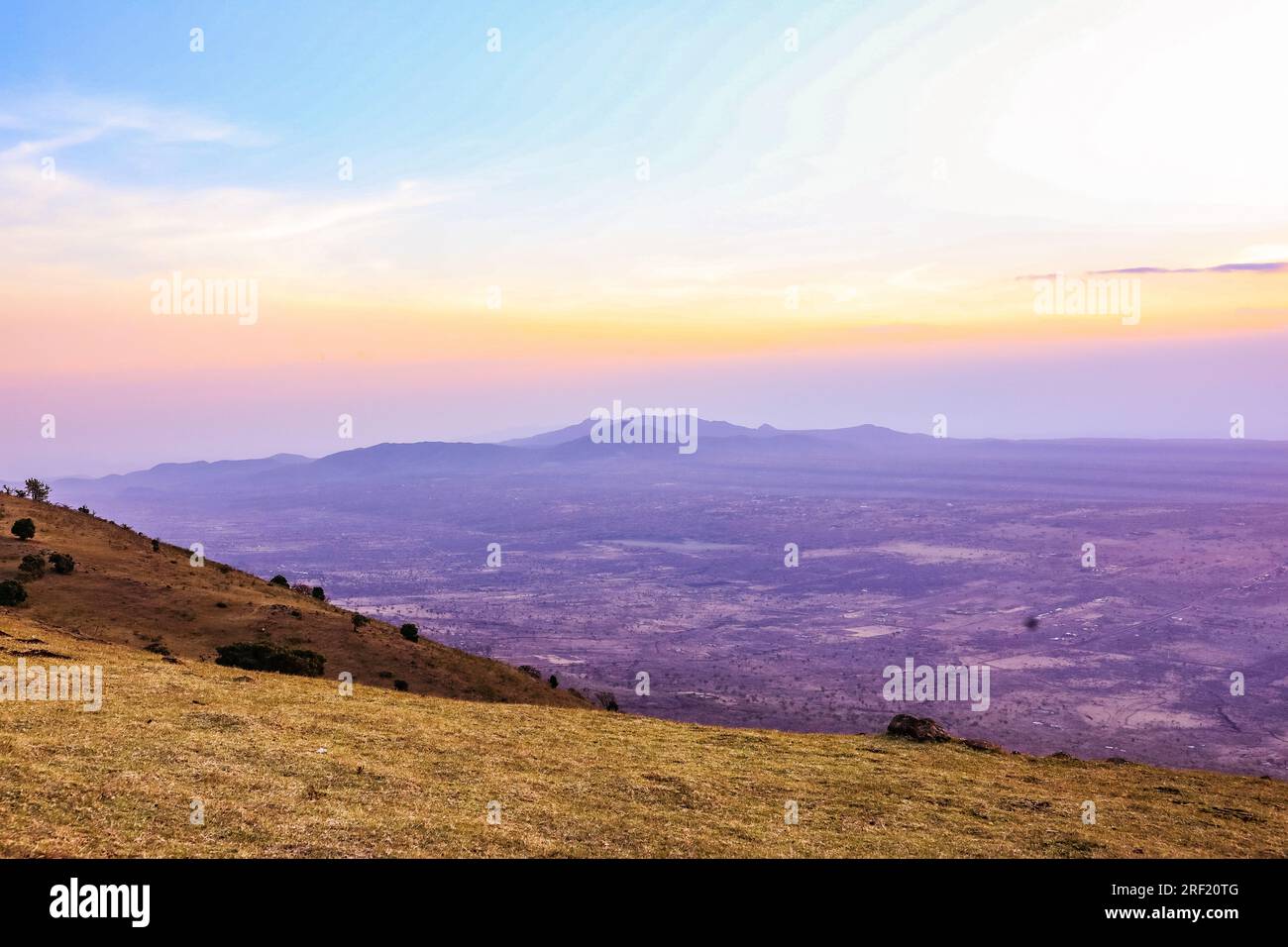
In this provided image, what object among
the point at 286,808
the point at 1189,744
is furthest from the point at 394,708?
the point at 1189,744

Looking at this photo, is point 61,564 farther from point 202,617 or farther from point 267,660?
point 267,660

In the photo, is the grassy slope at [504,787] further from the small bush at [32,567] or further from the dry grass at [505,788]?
the small bush at [32,567]

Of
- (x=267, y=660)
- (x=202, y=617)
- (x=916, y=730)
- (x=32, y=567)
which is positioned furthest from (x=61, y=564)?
(x=916, y=730)

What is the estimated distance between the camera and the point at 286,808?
14.8m

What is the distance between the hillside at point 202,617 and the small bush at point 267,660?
986mm

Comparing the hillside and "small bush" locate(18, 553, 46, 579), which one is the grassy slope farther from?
"small bush" locate(18, 553, 46, 579)

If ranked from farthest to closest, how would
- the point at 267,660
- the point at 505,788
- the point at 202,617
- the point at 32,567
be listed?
the point at 32,567 → the point at 202,617 → the point at 267,660 → the point at 505,788

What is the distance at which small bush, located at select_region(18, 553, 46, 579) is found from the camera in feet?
126

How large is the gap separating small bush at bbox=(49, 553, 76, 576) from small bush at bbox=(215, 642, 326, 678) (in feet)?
38.9

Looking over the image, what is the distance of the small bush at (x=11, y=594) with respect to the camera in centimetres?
3431

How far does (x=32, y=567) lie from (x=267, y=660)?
15.0 meters

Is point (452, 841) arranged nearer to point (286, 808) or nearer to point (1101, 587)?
point (286, 808)

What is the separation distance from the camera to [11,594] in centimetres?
3459
